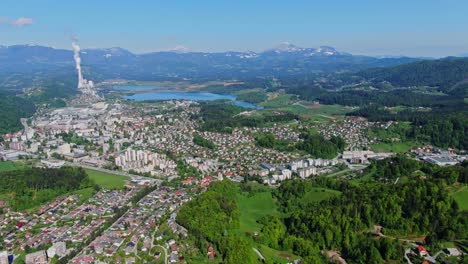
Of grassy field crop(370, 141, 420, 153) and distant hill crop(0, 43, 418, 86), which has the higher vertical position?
distant hill crop(0, 43, 418, 86)

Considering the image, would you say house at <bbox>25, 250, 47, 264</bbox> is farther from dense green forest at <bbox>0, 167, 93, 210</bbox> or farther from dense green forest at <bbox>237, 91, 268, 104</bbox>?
dense green forest at <bbox>237, 91, 268, 104</bbox>

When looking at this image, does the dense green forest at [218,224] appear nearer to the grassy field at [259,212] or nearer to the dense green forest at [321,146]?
the grassy field at [259,212]

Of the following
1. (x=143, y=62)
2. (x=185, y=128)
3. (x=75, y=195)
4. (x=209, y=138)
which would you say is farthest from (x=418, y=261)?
(x=143, y=62)

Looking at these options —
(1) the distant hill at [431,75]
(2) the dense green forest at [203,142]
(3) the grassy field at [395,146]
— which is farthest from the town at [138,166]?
(1) the distant hill at [431,75]

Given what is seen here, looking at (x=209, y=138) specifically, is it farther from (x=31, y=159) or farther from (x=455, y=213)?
(x=455, y=213)

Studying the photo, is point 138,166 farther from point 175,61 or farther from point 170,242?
point 175,61

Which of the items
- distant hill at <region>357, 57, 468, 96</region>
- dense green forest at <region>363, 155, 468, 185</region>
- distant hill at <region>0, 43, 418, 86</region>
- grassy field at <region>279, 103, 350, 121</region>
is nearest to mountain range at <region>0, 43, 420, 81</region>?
distant hill at <region>0, 43, 418, 86</region>
